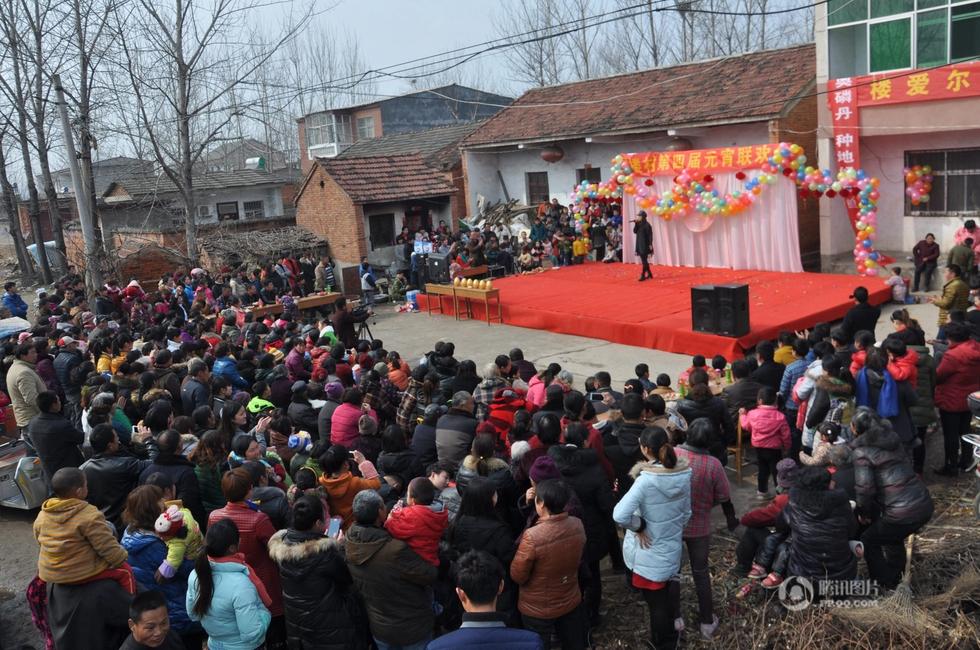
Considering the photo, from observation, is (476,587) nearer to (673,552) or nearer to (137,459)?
(673,552)

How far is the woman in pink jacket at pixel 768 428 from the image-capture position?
21.2 ft

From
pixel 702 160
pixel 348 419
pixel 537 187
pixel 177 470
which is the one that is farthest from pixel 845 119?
pixel 177 470

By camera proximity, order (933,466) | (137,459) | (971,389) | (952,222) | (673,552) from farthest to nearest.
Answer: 1. (952,222)
2. (933,466)
3. (971,389)
4. (137,459)
5. (673,552)

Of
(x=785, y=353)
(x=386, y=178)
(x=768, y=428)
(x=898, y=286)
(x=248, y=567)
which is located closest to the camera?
(x=248, y=567)

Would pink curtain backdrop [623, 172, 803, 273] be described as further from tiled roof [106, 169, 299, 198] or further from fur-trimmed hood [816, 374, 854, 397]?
tiled roof [106, 169, 299, 198]

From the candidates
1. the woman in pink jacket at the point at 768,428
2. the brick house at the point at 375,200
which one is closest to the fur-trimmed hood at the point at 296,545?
the woman in pink jacket at the point at 768,428

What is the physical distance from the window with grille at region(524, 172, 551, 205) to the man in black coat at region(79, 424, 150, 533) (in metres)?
18.5

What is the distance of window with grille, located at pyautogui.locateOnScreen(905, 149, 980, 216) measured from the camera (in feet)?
48.7

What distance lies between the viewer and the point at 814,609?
4.63 m

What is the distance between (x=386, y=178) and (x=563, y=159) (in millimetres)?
4973

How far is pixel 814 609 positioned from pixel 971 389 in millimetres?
3246

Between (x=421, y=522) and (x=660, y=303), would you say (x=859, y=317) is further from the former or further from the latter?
(x=421, y=522)

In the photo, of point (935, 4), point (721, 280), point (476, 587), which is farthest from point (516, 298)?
point (476, 587)
